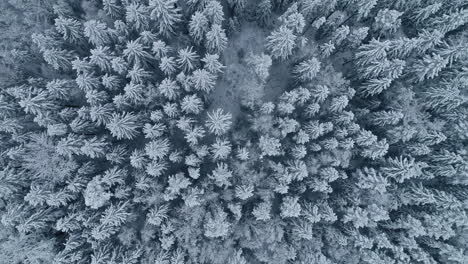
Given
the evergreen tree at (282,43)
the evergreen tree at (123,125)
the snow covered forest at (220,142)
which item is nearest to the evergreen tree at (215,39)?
the snow covered forest at (220,142)

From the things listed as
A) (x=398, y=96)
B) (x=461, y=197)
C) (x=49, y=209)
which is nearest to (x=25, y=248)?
(x=49, y=209)

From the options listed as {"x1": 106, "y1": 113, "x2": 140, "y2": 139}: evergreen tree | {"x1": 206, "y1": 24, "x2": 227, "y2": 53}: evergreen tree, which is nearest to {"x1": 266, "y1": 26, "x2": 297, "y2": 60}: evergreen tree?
{"x1": 206, "y1": 24, "x2": 227, "y2": 53}: evergreen tree

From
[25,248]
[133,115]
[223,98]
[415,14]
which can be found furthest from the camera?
[223,98]

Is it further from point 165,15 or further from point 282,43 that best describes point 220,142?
point 165,15

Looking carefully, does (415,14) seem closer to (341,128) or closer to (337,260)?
(341,128)

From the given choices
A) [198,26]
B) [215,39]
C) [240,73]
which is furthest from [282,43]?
[198,26]

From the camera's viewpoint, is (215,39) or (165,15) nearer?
(165,15)

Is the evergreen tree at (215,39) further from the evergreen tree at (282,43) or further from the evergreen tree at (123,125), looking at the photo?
the evergreen tree at (123,125)
